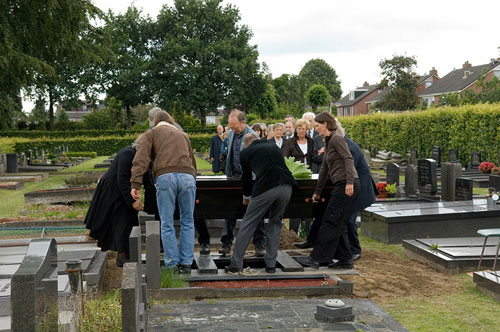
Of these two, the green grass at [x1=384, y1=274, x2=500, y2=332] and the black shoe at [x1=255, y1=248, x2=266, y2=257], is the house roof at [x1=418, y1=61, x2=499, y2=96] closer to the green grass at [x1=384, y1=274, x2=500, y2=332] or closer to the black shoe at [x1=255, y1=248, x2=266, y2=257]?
the black shoe at [x1=255, y1=248, x2=266, y2=257]

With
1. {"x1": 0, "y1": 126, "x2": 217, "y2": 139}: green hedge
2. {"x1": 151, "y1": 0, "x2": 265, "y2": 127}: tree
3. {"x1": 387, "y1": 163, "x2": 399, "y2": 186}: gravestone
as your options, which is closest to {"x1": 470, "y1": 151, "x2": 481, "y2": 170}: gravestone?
{"x1": 387, "y1": 163, "x2": 399, "y2": 186}: gravestone

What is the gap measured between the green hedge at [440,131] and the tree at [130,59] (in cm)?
2885

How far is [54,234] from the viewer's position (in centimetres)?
1102

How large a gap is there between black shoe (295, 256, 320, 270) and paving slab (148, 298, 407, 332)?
139cm

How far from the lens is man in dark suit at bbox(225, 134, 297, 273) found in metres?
7.57

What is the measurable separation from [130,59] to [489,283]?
2337 inches

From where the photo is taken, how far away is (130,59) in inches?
2496

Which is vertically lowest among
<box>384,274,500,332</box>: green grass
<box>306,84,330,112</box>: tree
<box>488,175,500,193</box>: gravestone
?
<box>384,274,500,332</box>: green grass

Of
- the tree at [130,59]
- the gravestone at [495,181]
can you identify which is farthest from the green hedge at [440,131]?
the tree at [130,59]

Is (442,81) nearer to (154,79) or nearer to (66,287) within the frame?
(154,79)

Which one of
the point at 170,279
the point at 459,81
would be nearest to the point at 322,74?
the point at 459,81

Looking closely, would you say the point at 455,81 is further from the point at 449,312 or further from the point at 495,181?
the point at 449,312

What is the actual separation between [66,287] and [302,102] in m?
91.7

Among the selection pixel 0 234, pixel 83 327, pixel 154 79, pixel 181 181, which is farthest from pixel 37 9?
pixel 154 79
